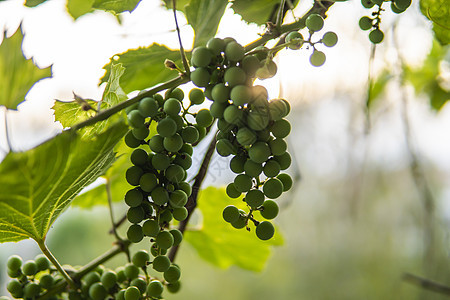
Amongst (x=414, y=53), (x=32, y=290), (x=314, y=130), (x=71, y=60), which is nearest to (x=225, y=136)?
(x=32, y=290)

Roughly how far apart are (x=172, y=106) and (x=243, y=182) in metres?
0.07

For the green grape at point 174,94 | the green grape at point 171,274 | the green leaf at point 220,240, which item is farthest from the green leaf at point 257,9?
the green leaf at point 220,240

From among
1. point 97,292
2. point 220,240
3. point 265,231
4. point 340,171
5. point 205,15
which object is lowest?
point 340,171

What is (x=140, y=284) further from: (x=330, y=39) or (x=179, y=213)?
(x=330, y=39)

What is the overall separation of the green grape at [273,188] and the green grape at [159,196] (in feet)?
0.23

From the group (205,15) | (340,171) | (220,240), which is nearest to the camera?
(205,15)

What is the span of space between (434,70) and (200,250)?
1.99ft

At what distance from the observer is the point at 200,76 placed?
0.26 m

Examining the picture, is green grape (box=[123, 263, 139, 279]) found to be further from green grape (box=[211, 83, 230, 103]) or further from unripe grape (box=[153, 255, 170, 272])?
green grape (box=[211, 83, 230, 103])

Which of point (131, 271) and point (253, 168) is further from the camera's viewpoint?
point (131, 271)

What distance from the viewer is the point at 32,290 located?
0.39 meters

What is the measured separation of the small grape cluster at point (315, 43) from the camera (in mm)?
274

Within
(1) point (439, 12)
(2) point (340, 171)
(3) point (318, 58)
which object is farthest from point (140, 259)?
(2) point (340, 171)

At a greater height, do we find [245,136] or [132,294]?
[245,136]
